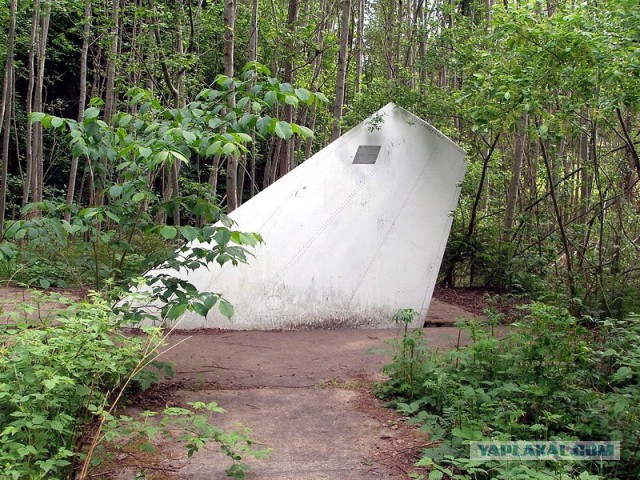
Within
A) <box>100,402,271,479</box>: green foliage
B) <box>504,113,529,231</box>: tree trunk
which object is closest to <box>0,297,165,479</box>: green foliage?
<box>100,402,271,479</box>: green foliage

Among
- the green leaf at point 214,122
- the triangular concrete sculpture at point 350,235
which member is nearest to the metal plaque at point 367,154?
the triangular concrete sculpture at point 350,235

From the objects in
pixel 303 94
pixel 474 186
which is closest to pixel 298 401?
pixel 303 94

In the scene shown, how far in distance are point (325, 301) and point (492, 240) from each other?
13.3ft

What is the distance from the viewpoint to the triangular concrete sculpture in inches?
253

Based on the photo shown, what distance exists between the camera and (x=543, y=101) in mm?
5805

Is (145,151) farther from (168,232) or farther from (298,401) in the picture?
(298,401)

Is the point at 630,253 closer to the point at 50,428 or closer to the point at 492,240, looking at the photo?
the point at 492,240

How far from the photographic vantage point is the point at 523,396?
400 centimetres

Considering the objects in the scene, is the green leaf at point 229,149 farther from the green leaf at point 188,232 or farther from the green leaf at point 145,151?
the green leaf at point 188,232

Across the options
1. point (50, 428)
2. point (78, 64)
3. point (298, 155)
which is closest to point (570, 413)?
point (50, 428)

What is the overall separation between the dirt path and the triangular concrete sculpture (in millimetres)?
327

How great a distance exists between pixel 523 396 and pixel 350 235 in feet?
11.1

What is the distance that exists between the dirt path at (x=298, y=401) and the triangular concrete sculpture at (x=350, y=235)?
33 centimetres

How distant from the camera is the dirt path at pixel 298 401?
3352 mm
